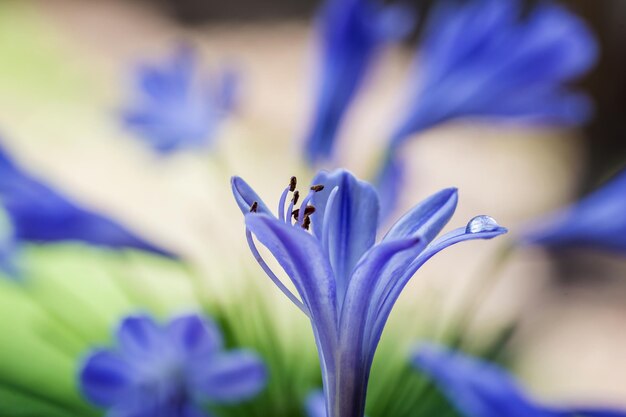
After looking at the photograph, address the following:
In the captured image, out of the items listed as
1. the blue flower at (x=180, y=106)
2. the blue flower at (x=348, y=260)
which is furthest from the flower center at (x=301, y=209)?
the blue flower at (x=180, y=106)

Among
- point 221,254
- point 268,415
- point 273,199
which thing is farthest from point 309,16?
point 268,415

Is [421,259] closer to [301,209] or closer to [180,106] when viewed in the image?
[301,209]

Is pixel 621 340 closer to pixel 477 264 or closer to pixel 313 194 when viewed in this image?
pixel 477 264

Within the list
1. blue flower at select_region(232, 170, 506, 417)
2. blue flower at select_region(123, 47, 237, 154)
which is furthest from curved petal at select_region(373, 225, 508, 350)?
blue flower at select_region(123, 47, 237, 154)

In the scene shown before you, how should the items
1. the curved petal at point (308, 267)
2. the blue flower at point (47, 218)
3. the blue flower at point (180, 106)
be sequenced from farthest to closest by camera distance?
the blue flower at point (180, 106), the blue flower at point (47, 218), the curved petal at point (308, 267)

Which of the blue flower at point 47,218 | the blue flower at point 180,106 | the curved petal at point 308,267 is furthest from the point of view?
the blue flower at point 180,106

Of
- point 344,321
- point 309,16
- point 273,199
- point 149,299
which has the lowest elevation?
point 344,321

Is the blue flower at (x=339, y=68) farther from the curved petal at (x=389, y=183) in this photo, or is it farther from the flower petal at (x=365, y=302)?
the flower petal at (x=365, y=302)

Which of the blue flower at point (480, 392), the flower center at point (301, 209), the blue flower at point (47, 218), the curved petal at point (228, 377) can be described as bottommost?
the blue flower at point (480, 392)
